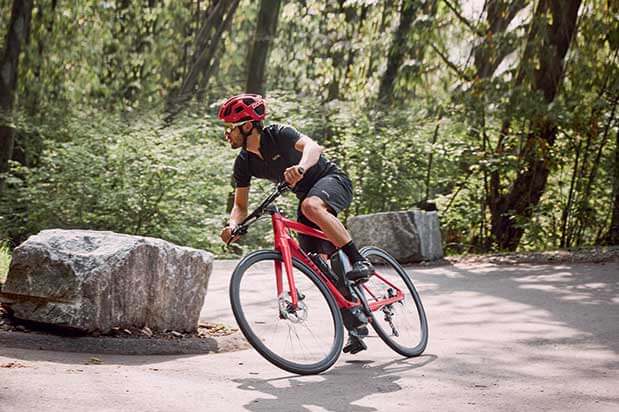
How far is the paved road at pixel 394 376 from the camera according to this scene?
200 inches

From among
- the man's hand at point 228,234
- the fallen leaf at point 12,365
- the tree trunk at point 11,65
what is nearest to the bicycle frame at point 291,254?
the man's hand at point 228,234

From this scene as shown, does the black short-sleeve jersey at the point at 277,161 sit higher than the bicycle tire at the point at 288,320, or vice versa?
the black short-sleeve jersey at the point at 277,161

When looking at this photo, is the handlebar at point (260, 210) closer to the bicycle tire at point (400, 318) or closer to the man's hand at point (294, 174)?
the man's hand at point (294, 174)

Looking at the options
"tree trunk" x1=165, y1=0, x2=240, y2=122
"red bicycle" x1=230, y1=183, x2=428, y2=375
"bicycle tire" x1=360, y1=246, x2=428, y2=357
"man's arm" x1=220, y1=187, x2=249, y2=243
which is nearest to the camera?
"red bicycle" x1=230, y1=183, x2=428, y2=375

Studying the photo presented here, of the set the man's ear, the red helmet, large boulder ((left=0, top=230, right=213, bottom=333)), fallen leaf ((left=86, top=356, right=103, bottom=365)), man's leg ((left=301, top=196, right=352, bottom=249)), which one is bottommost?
fallen leaf ((left=86, top=356, right=103, bottom=365))

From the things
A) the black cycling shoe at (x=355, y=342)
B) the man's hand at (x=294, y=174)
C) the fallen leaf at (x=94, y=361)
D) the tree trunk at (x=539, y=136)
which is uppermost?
the tree trunk at (x=539, y=136)

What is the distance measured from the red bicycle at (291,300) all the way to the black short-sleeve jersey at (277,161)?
300 millimetres

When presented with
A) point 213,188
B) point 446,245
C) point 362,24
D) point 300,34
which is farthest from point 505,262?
point 300,34

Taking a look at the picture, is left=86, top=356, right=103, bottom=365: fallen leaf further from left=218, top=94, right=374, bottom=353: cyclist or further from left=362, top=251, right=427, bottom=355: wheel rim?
left=362, top=251, right=427, bottom=355: wheel rim

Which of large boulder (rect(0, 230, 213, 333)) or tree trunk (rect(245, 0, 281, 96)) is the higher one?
tree trunk (rect(245, 0, 281, 96))

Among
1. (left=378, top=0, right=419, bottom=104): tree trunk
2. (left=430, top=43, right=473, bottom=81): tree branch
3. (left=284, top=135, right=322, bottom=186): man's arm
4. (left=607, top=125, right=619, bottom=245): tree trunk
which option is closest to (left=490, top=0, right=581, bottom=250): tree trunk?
(left=607, top=125, right=619, bottom=245): tree trunk

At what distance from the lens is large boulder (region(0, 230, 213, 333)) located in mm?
6598

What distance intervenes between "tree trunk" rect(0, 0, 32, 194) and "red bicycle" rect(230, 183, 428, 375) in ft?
36.0

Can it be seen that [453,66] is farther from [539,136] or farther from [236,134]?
[236,134]
